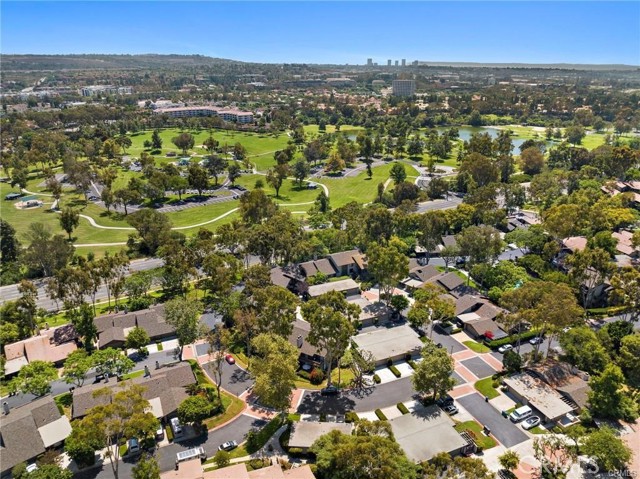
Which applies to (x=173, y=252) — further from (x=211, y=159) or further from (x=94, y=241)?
(x=211, y=159)

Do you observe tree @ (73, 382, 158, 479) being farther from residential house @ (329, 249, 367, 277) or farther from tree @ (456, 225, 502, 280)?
tree @ (456, 225, 502, 280)

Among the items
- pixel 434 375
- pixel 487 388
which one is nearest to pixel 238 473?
pixel 434 375

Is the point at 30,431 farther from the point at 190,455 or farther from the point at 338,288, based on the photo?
the point at 338,288

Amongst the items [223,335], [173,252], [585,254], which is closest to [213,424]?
[223,335]

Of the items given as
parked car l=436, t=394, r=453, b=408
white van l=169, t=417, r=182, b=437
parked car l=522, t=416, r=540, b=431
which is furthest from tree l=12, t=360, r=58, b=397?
parked car l=522, t=416, r=540, b=431

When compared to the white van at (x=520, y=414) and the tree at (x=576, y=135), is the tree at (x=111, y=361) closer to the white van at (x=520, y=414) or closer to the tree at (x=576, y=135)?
the white van at (x=520, y=414)

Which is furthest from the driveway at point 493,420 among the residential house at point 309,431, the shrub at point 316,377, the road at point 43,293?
the road at point 43,293
